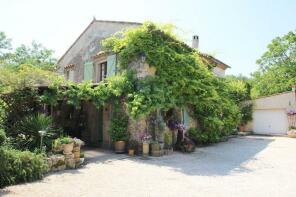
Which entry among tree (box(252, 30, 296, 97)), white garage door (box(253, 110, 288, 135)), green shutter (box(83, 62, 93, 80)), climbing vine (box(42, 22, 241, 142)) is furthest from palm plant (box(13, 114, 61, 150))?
tree (box(252, 30, 296, 97))

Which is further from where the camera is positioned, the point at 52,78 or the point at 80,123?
the point at 80,123

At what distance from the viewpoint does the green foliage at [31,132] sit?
10375 mm

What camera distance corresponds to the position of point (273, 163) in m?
11.9

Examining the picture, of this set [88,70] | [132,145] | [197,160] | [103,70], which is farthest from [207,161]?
[88,70]

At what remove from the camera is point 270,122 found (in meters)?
26.5

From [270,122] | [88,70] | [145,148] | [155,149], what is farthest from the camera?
[270,122]

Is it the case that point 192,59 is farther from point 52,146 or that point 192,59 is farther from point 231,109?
point 52,146

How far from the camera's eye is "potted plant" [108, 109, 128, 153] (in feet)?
43.3

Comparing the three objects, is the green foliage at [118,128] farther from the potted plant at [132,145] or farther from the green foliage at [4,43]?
the green foliage at [4,43]

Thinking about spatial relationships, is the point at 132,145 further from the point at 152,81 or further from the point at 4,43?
the point at 4,43

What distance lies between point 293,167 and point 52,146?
8.51m

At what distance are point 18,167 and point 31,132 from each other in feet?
8.90

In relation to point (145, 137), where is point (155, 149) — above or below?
below

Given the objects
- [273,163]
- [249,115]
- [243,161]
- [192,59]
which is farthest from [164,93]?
[249,115]
